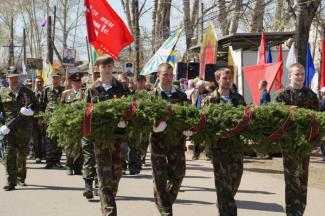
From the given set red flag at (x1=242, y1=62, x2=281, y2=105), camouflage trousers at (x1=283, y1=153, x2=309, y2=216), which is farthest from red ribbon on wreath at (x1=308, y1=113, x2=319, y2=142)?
red flag at (x1=242, y1=62, x2=281, y2=105)

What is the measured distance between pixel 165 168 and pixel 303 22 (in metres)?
7.85

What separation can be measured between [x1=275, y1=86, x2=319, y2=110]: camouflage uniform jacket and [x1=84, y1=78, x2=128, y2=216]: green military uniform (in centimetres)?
188

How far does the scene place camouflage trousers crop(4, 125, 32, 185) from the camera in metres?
9.83

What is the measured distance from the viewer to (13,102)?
33.7 ft

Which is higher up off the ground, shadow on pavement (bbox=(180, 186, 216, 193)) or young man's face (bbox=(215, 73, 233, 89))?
young man's face (bbox=(215, 73, 233, 89))

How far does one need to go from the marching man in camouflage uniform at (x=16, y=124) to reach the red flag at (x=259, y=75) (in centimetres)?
507

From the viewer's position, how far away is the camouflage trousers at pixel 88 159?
8.59 meters

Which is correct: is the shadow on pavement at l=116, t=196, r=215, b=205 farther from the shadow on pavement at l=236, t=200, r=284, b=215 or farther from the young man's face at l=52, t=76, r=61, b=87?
the young man's face at l=52, t=76, r=61, b=87

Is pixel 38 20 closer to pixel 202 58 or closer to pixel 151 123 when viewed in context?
pixel 202 58

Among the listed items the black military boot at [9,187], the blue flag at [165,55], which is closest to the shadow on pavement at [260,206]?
the black military boot at [9,187]

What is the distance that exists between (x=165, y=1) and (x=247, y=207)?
65.8 ft

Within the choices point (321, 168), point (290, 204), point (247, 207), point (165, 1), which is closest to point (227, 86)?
point (290, 204)

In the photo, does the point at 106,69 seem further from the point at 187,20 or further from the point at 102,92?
the point at 187,20

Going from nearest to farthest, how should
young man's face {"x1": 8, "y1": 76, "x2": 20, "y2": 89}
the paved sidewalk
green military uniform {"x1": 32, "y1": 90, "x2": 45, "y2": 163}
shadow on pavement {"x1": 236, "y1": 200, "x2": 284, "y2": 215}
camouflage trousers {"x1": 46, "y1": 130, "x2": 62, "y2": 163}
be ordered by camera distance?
the paved sidewalk
shadow on pavement {"x1": 236, "y1": 200, "x2": 284, "y2": 215}
young man's face {"x1": 8, "y1": 76, "x2": 20, "y2": 89}
camouflage trousers {"x1": 46, "y1": 130, "x2": 62, "y2": 163}
green military uniform {"x1": 32, "y1": 90, "x2": 45, "y2": 163}
